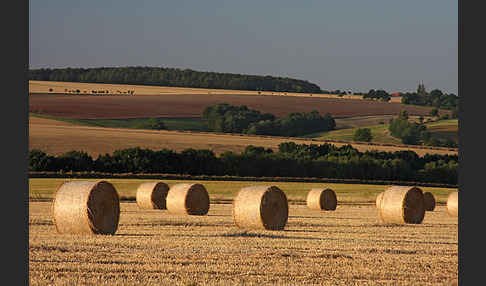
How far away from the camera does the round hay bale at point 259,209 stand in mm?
24766

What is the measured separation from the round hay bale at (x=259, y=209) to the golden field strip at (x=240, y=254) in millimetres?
478

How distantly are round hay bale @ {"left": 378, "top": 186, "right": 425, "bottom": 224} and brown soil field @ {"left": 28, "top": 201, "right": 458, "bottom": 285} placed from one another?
266 centimetres

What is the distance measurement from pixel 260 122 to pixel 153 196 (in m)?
66.3

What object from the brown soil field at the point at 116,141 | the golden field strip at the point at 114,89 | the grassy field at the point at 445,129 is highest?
the golden field strip at the point at 114,89

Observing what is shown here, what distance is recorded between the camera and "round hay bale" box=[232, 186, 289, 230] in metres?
24.8

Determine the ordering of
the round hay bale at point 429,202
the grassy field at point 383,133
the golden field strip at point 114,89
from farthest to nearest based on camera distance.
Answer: the golden field strip at point 114,89
the grassy field at point 383,133
the round hay bale at point 429,202

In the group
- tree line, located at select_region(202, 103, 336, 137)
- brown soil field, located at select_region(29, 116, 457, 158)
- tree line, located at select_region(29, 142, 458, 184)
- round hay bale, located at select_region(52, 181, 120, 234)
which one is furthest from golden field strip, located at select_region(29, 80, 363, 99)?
round hay bale, located at select_region(52, 181, 120, 234)

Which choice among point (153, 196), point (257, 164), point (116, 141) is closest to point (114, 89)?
point (116, 141)

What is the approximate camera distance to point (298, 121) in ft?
341

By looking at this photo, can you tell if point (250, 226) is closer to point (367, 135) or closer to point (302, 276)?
point (302, 276)

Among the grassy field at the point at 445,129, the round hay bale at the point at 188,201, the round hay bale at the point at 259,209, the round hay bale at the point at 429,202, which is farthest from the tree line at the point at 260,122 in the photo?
the round hay bale at the point at 259,209

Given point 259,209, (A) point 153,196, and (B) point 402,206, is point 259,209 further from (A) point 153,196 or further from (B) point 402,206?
(A) point 153,196

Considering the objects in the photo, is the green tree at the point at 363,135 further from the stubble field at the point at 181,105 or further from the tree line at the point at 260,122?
the stubble field at the point at 181,105

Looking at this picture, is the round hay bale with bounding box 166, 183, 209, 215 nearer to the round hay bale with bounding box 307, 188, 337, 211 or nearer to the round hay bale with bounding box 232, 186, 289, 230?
the round hay bale with bounding box 232, 186, 289, 230
